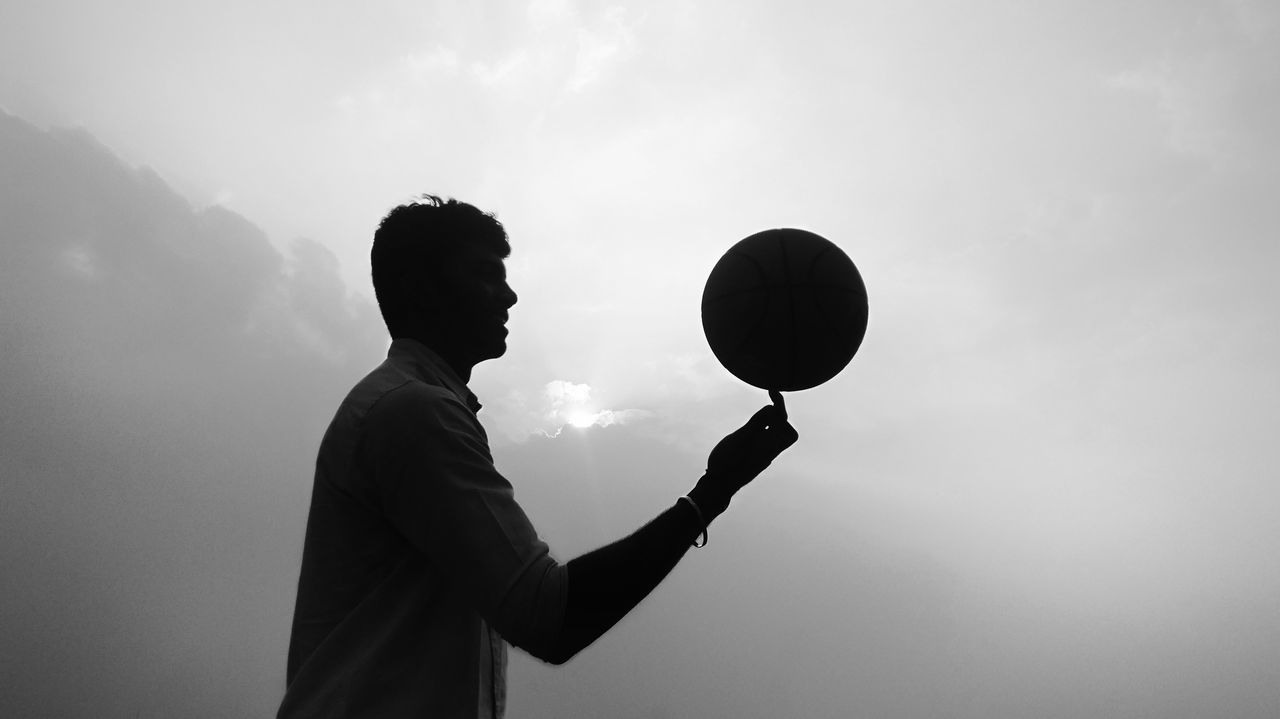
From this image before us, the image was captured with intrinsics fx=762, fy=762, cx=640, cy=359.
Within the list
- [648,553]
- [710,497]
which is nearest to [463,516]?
[648,553]

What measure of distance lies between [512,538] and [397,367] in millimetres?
954

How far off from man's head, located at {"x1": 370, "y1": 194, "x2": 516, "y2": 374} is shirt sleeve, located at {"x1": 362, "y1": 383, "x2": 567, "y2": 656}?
0.97 m

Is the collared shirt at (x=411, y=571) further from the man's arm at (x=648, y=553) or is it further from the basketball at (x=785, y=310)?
the basketball at (x=785, y=310)

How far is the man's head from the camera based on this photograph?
3637 millimetres

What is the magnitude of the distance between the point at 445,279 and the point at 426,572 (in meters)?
1.53

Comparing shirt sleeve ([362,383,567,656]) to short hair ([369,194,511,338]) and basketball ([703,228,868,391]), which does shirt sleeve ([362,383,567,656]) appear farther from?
basketball ([703,228,868,391])

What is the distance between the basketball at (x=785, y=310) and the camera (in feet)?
17.1

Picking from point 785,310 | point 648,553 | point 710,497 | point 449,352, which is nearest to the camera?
point 648,553

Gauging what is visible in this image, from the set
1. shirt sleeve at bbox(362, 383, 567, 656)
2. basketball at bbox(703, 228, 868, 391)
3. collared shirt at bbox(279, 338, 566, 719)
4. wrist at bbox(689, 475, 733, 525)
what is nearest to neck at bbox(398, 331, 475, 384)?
collared shirt at bbox(279, 338, 566, 719)

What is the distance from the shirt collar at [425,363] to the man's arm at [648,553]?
935 mm

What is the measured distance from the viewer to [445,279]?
3.71 metres

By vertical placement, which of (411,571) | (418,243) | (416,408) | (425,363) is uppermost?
(418,243)

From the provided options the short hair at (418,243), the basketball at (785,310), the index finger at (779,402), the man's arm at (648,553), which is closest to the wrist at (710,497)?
the man's arm at (648,553)

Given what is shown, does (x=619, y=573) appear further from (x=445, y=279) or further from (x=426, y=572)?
(x=445, y=279)
